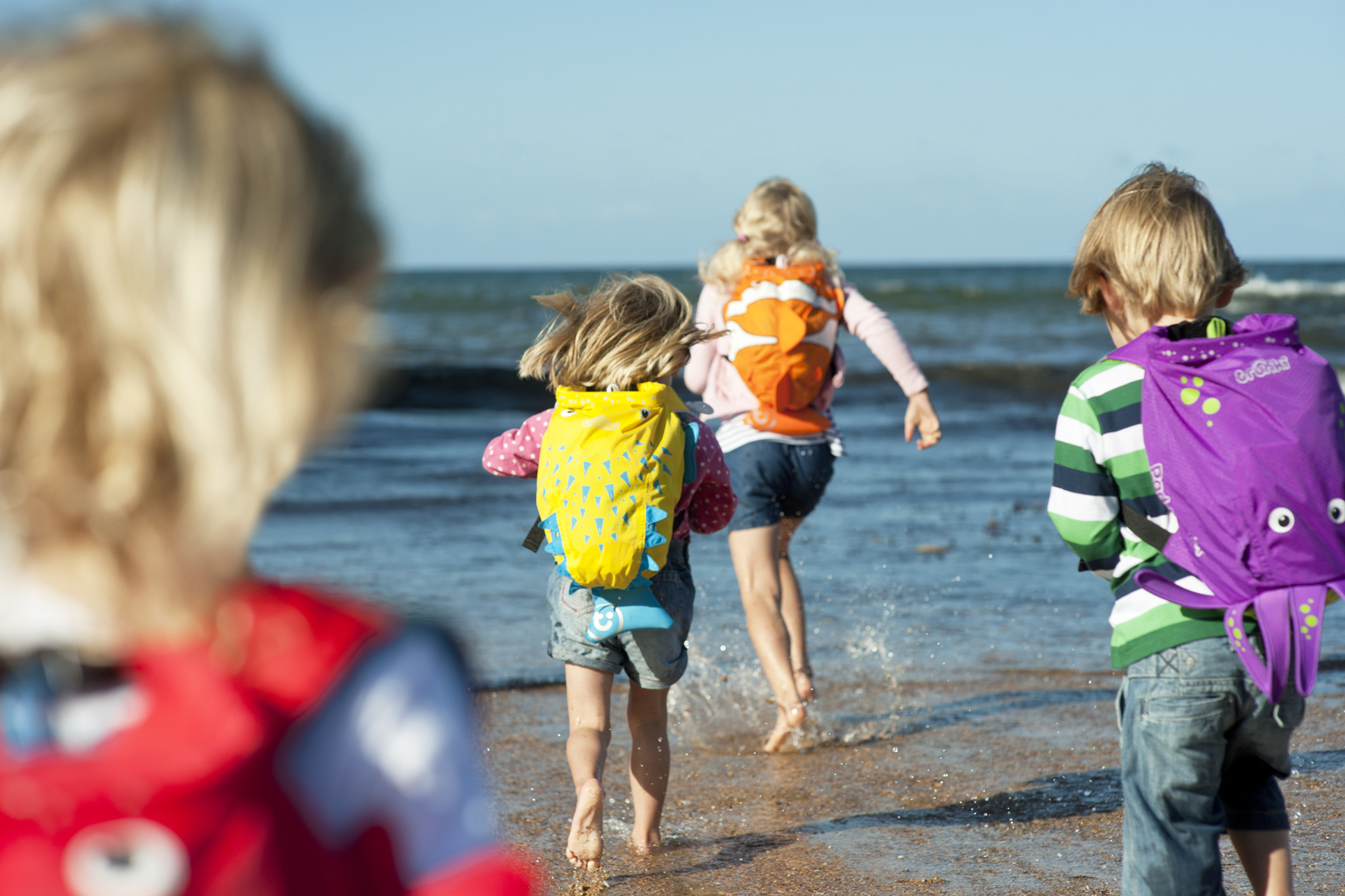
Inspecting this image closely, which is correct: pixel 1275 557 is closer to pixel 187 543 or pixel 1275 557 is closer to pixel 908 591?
pixel 187 543

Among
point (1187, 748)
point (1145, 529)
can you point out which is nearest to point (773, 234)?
point (1145, 529)

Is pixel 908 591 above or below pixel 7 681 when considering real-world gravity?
below

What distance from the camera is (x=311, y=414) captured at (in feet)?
3.34

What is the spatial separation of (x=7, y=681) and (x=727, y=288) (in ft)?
13.0

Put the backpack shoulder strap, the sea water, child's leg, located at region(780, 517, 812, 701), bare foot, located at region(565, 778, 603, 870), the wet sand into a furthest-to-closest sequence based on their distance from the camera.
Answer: the sea water
child's leg, located at region(780, 517, 812, 701)
the wet sand
bare foot, located at region(565, 778, 603, 870)
the backpack shoulder strap

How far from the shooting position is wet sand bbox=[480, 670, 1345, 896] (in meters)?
3.29

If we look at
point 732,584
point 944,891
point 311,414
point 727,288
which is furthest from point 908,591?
point 311,414

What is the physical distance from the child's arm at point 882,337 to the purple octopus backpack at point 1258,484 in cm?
243

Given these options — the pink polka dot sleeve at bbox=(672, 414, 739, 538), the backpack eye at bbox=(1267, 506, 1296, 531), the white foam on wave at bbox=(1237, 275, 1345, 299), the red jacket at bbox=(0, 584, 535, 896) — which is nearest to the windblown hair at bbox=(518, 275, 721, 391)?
the pink polka dot sleeve at bbox=(672, 414, 739, 538)

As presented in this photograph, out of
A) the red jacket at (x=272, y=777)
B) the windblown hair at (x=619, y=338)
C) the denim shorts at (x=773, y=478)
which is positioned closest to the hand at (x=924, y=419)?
the denim shorts at (x=773, y=478)

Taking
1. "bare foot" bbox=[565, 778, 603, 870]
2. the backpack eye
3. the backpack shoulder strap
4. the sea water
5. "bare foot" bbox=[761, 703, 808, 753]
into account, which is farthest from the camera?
the sea water

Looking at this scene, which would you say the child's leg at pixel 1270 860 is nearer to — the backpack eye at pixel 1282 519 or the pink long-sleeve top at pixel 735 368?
the backpack eye at pixel 1282 519

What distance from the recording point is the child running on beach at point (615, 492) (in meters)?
3.25

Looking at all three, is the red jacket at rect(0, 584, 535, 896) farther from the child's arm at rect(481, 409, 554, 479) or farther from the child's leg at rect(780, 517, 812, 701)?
the child's leg at rect(780, 517, 812, 701)
